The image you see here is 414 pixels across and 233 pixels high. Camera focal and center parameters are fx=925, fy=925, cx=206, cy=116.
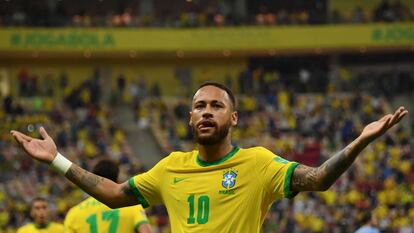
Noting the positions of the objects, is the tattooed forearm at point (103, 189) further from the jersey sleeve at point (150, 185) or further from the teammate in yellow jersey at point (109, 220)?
the teammate in yellow jersey at point (109, 220)

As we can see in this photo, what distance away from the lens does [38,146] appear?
214 inches

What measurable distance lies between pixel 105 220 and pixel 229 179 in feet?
10.3

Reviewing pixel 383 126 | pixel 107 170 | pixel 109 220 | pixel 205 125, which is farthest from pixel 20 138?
pixel 109 220

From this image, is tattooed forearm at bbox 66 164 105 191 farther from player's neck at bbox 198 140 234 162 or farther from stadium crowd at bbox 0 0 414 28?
stadium crowd at bbox 0 0 414 28

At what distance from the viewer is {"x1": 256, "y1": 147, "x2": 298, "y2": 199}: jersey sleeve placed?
5.10 m

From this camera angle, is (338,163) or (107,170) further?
(107,170)

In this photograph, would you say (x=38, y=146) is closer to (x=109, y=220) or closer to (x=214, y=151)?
(x=214, y=151)

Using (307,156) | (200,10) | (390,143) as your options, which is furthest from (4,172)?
(200,10)

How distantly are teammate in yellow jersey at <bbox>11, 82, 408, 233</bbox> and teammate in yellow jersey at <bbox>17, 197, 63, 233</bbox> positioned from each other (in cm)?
480

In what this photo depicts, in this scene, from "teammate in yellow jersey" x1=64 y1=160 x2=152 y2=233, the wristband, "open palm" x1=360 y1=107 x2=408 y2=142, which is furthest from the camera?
"teammate in yellow jersey" x1=64 y1=160 x2=152 y2=233

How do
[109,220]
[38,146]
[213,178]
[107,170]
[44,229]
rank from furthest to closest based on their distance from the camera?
[44,229] < [109,220] < [107,170] < [38,146] < [213,178]

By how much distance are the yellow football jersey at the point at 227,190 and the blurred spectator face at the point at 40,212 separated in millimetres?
5050

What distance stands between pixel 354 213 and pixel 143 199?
20051mm

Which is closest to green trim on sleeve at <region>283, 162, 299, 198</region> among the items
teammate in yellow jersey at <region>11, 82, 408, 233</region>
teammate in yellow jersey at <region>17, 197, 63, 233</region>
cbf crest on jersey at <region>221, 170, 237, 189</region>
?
teammate in yellow jersey at <region>11, 82, 408, 233</region>
